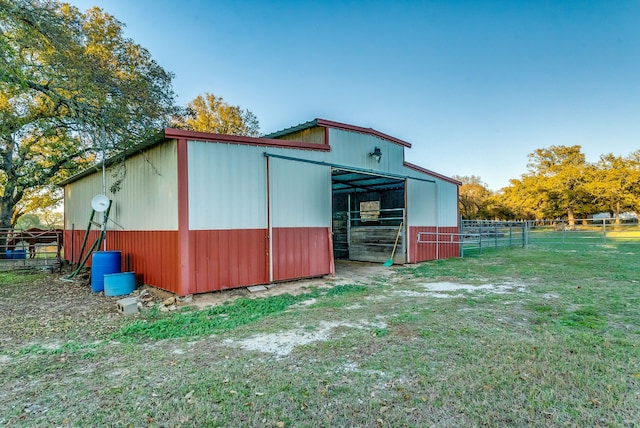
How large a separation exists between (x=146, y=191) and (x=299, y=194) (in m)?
3.04

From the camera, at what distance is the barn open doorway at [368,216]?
10.1 metres

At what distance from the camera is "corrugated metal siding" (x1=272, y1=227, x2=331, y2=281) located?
6.59m

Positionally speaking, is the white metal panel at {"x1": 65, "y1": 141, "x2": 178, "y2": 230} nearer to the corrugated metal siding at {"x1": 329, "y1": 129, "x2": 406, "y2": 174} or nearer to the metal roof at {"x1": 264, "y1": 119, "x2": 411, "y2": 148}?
the metal roof at {"x1": 264, "y1": 119, "x2": 411, "y2": 148}

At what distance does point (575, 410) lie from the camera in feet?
6.87

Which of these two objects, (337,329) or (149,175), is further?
(149,175)

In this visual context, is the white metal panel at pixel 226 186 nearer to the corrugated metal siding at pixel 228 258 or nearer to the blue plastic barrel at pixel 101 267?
the corrugated metal siding at pixel 228 258

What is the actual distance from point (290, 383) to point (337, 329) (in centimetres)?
140

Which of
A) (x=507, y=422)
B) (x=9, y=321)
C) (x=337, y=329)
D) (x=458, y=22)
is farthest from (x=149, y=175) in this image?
(x=458, y=22)

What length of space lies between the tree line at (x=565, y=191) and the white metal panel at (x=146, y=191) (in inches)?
1198

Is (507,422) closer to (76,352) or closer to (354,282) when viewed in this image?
(76,352)

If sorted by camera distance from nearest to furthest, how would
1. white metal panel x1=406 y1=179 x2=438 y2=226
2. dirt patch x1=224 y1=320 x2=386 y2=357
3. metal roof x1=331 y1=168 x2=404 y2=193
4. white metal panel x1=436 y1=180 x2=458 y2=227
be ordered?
dirt patch x1=224 y1=320 x2=386 y2=357 → metal roof x1=331 y1=168 x2=404 y2=193 → white metal panel x1=406 y1=179 x2=438 y2=226 → white metal panel x1=436 y1=180 x2=458 y2=227

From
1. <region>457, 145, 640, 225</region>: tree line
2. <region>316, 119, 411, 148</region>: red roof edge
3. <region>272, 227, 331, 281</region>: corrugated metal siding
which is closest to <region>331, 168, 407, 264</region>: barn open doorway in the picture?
<region>316, 119, 411, 148</region>: red roof edge

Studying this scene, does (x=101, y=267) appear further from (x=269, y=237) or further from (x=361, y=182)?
(x=361, y=182)

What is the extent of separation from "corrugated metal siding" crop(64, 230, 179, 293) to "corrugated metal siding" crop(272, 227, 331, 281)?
1841 millimetres
